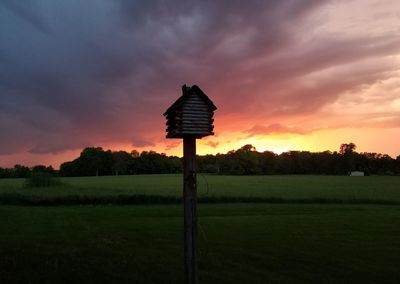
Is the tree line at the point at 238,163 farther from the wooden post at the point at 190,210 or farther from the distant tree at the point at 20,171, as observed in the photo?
the wooden post at the point at 190,210

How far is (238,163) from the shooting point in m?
151

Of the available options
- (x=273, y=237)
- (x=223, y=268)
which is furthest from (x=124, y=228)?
(x=223, y=268)

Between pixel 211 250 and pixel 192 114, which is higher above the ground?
pixel 192 114

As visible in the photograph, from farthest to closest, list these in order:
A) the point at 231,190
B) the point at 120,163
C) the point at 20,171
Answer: the point at 120,163 < the point at 20,171 < the point at 231,190

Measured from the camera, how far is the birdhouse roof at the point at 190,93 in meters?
9.31

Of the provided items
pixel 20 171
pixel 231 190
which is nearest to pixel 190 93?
pixel 231 190

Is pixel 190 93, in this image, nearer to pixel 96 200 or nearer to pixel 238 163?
pixel 96 200

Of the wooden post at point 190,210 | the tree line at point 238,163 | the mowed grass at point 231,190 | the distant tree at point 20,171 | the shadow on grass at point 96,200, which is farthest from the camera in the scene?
the tree line at point 238,163

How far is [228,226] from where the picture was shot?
22.1 metres

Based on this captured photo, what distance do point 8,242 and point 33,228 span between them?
4.91 meters

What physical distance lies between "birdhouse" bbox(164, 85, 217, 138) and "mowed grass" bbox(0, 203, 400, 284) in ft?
14.9

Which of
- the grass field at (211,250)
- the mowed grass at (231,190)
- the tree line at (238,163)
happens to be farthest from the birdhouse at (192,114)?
the tree line at (238,163)

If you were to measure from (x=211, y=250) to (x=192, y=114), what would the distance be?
7.75m

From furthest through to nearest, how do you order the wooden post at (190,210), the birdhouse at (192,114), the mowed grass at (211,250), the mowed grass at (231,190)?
the mowed grass at (231,190), the mowed grass at (211,250), the wooden post at (190,210), the birdhouse at (192,114)
